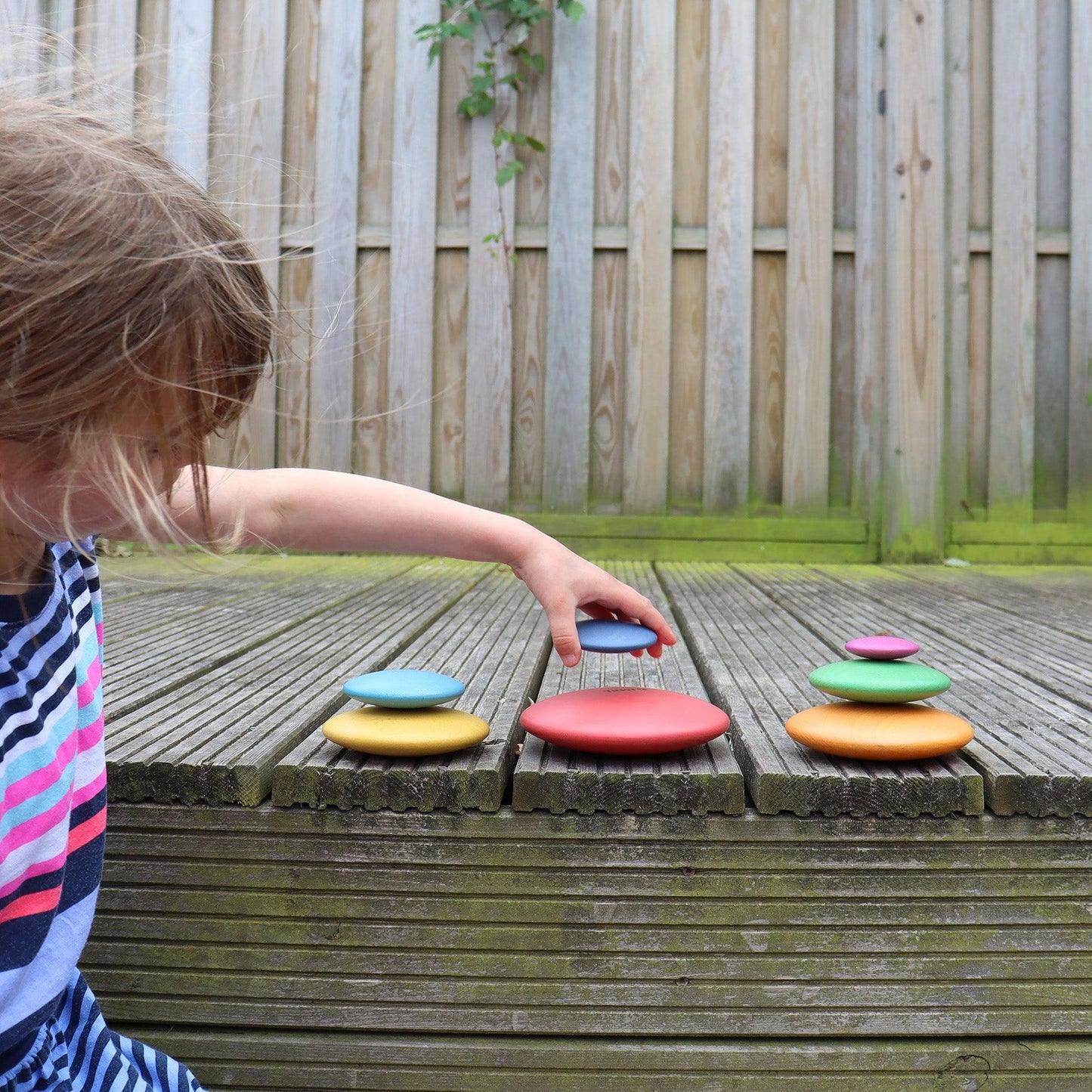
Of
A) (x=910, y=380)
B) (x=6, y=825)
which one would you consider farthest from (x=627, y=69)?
(x=6, y=825)

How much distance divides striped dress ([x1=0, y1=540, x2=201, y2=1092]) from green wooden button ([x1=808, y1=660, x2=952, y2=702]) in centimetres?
75

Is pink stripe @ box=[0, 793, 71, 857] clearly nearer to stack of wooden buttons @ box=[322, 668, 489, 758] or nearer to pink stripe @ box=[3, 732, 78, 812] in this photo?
pink stripe @ box=[3, 732, 78, 812]

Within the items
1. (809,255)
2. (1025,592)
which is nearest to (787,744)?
(1025,592)

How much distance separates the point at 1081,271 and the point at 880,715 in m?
2.73

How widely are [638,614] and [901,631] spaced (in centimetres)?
82

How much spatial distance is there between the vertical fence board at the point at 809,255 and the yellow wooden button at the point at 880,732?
228 cm

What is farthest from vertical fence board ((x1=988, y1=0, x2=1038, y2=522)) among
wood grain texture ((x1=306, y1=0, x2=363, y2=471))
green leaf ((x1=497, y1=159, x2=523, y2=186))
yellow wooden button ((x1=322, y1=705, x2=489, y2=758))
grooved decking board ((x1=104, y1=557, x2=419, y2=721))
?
yellow wooden button ((x1=322, y1=705, x2=489, y2=758))

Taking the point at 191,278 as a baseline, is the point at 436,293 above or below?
above

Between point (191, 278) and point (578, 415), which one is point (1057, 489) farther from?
point (191, 278)

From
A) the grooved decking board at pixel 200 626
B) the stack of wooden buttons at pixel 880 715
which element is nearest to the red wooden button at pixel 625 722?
the stack of wooden buttons at pixel 880 715

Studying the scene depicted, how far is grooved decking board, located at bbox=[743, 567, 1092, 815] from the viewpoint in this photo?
3.16ft

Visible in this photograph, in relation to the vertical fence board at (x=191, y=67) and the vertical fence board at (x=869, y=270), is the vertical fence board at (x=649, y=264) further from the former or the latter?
the vertical fence board at (x=191, y=67)

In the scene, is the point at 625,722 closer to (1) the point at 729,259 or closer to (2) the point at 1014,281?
(1) the point at 729,259

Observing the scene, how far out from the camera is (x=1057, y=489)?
3262 millimetres
